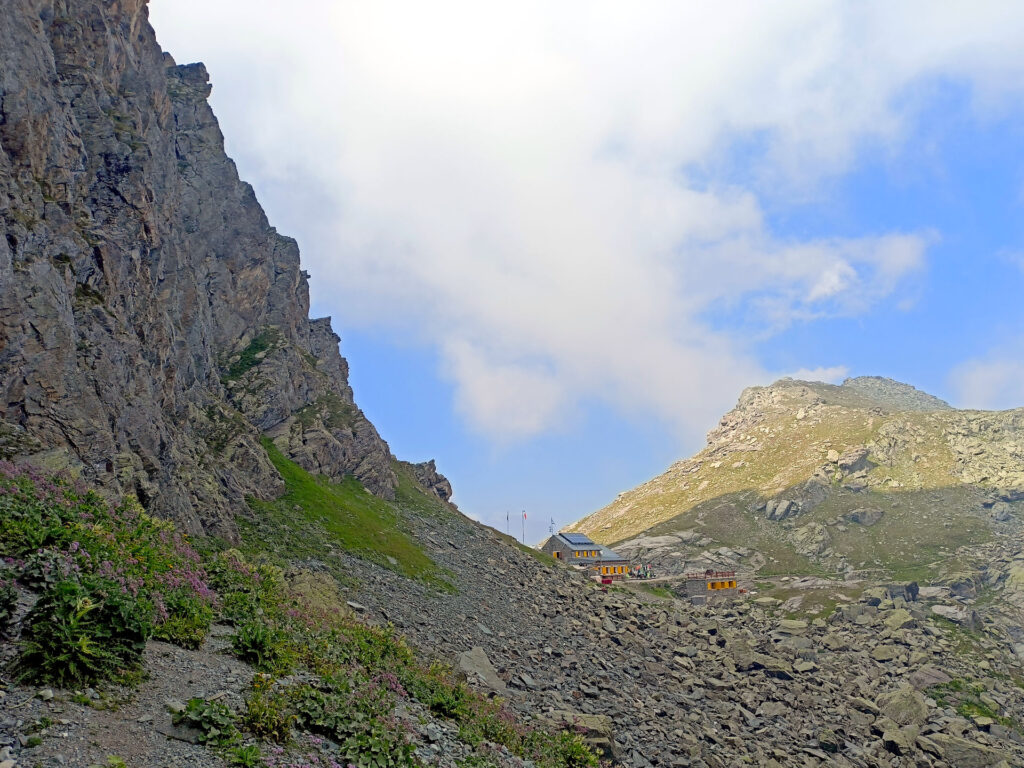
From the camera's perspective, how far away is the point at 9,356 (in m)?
37.5

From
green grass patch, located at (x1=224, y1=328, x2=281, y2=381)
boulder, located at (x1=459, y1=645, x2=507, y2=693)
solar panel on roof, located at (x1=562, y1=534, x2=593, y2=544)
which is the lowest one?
boulder, located at (x1=459, y1=645, x2=507, y2=693)

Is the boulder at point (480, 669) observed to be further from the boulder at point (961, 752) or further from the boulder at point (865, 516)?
the boulder at point (865, 516)

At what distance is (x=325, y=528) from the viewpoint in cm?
6769

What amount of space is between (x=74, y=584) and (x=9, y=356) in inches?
1153

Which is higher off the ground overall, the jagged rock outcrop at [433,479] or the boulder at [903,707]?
the jagged rock outcrop at [433,479]

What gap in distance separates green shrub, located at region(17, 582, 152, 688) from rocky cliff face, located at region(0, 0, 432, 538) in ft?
76.3

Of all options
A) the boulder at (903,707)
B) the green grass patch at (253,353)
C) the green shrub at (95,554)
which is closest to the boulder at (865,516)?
the boulder at (903,707)

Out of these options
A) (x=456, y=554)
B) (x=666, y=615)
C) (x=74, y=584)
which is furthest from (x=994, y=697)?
(x=74, y=584)

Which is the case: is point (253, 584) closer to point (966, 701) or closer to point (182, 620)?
point (182, 620)

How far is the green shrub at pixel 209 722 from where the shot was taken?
14.8 meters

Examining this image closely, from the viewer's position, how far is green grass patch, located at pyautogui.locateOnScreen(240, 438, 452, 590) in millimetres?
60000

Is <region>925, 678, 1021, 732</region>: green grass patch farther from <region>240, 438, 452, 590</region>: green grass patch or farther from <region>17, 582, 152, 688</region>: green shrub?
<region>17, 582, 152, 688</region>: green shrub

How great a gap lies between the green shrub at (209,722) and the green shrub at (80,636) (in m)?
2.46

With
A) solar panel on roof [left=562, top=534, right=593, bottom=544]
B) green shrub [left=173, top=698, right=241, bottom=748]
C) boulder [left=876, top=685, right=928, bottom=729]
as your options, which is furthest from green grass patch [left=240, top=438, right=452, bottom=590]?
solar panel on roof [left=562, top=534, right=593, bottom=544]
